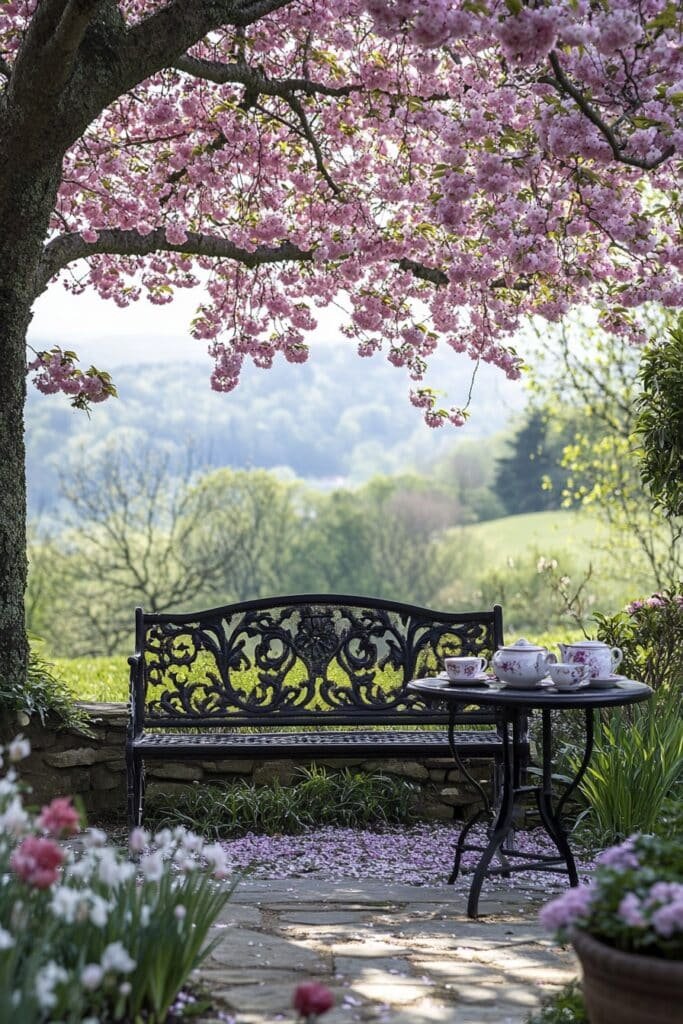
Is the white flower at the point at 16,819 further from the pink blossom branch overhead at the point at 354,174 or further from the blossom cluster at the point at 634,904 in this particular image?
the pink blossom branch overhead at the point at 354,174

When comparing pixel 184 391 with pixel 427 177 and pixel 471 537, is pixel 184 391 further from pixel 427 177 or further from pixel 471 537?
pixel 427 177

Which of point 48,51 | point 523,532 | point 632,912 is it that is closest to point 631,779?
point 632,912

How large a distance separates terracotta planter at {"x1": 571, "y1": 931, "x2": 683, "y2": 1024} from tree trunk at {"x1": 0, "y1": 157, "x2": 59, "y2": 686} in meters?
3.46

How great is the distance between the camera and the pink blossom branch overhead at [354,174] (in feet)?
15.8

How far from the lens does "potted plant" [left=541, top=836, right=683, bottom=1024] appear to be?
2105 millimetres

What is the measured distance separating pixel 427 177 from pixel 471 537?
2539 centimetres

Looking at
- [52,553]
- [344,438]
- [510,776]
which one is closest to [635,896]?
[510,776]

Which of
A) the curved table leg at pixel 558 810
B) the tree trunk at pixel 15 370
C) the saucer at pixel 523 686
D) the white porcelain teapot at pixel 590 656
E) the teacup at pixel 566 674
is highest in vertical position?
the tree trunk at pixel 15 370

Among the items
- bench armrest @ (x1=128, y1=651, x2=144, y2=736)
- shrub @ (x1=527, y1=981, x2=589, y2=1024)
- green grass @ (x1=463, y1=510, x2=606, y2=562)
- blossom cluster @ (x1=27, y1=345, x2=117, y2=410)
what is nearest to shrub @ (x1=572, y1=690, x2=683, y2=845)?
shrub @ (x1=527, y1=981, x2=589, y2=1024)

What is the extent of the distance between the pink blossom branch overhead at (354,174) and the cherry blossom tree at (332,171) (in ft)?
0.06

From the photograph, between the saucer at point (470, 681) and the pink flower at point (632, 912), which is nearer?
the pink flower at point (632, 912)

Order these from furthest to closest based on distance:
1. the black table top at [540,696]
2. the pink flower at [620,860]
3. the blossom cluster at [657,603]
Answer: the blossom cluster at [657,603]
the black table top at [540,696]
the pink flower at [620,860]

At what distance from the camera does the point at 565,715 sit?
226 inches

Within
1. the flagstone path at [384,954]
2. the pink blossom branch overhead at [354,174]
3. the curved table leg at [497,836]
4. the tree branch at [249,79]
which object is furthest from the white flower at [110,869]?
the tree branch at [249,79]
